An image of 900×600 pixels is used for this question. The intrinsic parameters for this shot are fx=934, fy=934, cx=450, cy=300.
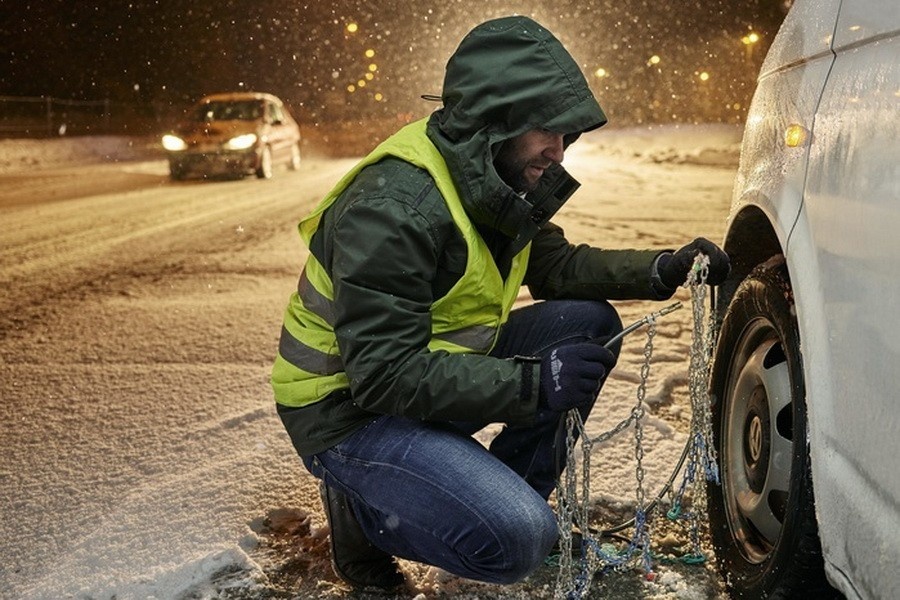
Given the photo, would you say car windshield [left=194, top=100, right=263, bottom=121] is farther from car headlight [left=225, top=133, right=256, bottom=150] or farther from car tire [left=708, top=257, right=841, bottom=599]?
car tire [left=708, top=257, right=841, bottom=599]

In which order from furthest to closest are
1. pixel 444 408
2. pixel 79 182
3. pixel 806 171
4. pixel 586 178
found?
pixel 79 182 < pixel 586 178 < pixel 444 408 < pixel 806 171

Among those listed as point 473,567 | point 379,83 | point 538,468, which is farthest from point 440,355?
point 379,83

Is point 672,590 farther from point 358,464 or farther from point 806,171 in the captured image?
point 806,171

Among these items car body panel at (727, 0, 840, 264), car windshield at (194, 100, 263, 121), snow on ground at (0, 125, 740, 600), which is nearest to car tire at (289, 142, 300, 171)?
car windshield at (194, 100, 263, 121)

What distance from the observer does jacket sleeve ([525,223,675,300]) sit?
2652 millimetres

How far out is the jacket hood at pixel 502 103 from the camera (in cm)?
214

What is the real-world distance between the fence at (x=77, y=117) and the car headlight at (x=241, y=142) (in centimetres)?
912

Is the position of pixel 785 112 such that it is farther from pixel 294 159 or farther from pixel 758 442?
pixel 294 159

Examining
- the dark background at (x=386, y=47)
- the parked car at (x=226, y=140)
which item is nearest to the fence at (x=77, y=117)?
the dark background at (x=386, y=47)

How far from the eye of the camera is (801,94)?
197 cm

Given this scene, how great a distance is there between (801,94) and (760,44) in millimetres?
30396

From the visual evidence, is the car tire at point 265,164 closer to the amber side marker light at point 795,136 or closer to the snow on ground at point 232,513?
the snow on ground at point 232,513

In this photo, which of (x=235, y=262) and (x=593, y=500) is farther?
(x=235, y=262)

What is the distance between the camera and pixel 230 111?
15.4 meters
